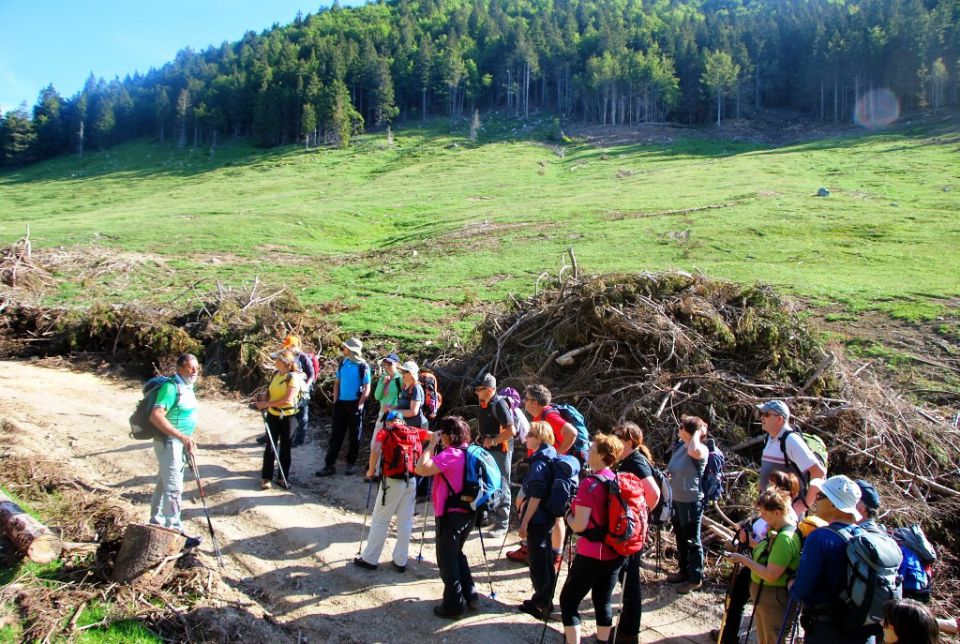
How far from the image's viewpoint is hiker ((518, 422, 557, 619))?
5625 mm

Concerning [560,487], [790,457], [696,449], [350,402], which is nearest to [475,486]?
[560,487]

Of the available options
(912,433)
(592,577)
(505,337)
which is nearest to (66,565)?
(592,577)

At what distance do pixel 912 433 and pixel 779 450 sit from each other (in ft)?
13.0

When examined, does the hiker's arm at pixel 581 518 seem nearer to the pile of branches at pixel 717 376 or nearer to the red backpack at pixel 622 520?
the red backpack at pixel 622 520

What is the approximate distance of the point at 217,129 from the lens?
9462 cm

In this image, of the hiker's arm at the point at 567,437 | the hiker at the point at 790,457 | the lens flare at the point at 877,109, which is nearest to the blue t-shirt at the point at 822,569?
the hiker at the point at 790,457

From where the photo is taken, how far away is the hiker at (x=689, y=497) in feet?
21.2

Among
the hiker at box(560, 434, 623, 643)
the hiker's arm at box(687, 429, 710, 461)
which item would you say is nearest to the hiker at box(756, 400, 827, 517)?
the hiker's arm at box(687, 429, 710, 461)

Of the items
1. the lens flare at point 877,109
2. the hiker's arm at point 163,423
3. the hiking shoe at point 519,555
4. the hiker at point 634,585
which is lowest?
the hiking shoe at point 519,555

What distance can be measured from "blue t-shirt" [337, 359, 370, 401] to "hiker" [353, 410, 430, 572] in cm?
309

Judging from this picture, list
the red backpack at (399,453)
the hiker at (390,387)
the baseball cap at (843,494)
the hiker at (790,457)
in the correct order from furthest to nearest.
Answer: the hiker at (390,387)
the red backpack at (399,453)
the hiker at (790,457)
the baseball cap at (843,494)

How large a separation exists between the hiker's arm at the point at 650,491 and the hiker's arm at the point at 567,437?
1.05 m

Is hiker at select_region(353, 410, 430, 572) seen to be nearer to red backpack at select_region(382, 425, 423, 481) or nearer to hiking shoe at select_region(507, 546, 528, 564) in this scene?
red backpack at select_region(382, 425, 423, 481)

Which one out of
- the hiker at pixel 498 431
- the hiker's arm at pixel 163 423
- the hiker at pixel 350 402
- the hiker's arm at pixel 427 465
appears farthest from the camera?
the hiker at pixel 350 402
